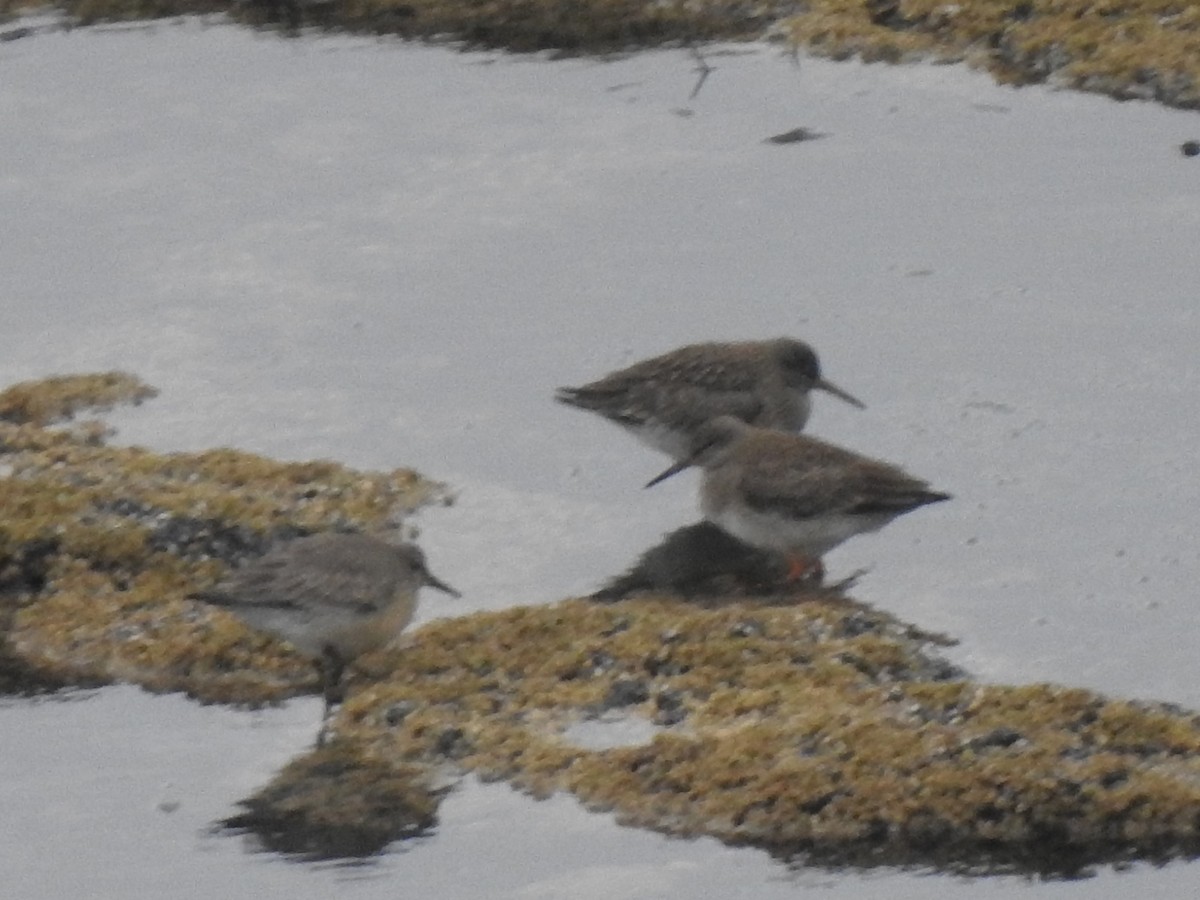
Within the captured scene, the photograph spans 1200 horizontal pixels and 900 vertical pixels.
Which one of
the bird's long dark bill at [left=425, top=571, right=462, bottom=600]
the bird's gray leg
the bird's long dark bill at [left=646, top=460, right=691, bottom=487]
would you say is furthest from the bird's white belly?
the bird's gray leg

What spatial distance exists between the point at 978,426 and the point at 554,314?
2659 millimetres

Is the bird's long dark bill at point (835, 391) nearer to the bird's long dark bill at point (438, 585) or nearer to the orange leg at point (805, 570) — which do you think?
the orange leg at point (805, 570)

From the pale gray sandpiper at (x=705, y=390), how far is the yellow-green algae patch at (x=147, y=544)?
1.11 m

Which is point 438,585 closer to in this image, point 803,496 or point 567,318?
point 803,496

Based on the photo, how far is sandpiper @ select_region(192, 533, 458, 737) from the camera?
9.71 m

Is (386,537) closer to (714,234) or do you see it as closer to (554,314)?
(554,314)

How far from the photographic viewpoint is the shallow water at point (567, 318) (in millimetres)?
9148

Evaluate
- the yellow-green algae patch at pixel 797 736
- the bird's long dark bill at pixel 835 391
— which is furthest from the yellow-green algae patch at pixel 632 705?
the bird's long dark bill at pixel 835 391

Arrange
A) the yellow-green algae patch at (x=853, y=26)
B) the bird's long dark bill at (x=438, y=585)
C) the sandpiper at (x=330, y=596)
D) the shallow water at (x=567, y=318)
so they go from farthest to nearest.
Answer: the yellow-green algae patch at (x=853, y=26)
the bird's long dark bill at (x=438, y=585)
the sandpiper at (x=330, y=596)
the shallow water at (x=567, y=318)

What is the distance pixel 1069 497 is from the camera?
11.3 m

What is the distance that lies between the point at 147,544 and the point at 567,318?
355 cm

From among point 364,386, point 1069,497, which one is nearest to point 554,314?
point 364,386

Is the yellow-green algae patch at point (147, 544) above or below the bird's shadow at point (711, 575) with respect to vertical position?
above

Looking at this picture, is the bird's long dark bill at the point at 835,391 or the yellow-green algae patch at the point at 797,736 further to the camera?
the bird's long dark bill at the point at 835,391
